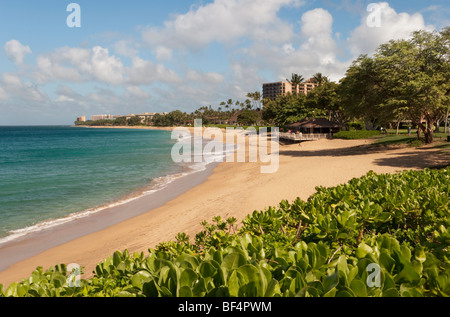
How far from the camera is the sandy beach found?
31.7 feet

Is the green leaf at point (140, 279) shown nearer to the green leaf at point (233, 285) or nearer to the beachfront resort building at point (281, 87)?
the green leaf at point (233, 285)

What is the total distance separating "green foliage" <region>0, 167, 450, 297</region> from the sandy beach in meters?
6.41

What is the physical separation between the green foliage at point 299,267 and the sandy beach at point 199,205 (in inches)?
252

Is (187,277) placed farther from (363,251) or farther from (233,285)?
(363,251)

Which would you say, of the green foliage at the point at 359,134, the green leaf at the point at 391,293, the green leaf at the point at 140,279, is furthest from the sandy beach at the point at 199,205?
the green foliage at the point at 359,134

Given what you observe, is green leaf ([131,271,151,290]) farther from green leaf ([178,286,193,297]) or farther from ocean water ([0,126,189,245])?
ocean water ([0,126,189,245])

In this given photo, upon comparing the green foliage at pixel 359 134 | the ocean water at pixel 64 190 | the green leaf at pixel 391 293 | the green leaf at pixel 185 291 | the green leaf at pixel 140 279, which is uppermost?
the green foliage at pixel 359 134

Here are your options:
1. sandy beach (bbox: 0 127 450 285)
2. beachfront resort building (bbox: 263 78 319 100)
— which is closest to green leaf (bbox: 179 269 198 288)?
sandy beach (bbox: 0 127 450 285)

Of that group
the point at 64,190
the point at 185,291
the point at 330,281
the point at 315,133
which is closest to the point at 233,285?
the point at 185,291

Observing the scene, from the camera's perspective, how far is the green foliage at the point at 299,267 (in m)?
1.77

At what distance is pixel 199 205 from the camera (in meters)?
14.4

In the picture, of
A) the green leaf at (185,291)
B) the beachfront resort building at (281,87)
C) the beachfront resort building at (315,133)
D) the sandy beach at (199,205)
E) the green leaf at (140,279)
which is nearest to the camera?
the green leaf at (185,291)
